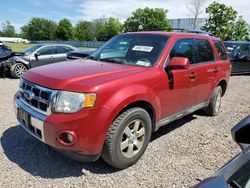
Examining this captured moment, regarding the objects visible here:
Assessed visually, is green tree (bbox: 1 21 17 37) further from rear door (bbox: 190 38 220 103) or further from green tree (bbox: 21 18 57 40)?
rear door (bbox: 190 38 220 103)

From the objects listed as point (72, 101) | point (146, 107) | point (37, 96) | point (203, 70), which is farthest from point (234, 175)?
point (203, 70)

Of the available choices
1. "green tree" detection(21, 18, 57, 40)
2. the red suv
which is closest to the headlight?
the red suv

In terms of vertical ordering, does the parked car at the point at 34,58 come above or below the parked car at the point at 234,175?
above

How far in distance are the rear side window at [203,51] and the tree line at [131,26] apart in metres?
0.86

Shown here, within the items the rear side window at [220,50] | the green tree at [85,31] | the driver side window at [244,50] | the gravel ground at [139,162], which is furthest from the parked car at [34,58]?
the green tree at [85,31]

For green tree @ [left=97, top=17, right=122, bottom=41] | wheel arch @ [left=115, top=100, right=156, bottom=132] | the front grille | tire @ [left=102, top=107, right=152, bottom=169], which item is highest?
green tree @ [left=97, top=17, right=122, bottom=41]

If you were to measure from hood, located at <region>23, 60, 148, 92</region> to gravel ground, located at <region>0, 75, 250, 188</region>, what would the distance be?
1.14 metres

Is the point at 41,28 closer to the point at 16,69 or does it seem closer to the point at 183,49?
the point at 16,69

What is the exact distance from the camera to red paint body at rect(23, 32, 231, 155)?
2725 millimetres

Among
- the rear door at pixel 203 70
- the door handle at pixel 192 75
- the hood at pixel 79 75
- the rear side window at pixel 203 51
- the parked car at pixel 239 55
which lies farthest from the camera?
the parked car at pixel 239 55

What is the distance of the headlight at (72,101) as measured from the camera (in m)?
2.72

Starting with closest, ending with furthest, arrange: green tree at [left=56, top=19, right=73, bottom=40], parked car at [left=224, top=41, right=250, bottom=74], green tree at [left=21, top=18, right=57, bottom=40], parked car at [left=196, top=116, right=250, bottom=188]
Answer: parked car at [left=196, top=116, right=250, bottom=188] → parked car at [left=224, top=41, right=250, bottom=74] → green tree at [left=56, top=19, right=73, bottom=40] → green tree at [left=21, top=18, right=57, bottom=40]

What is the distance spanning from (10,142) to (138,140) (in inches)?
82.7

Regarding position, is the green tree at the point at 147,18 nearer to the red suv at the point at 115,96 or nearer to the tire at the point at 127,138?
the red suv at the point at 115,96
